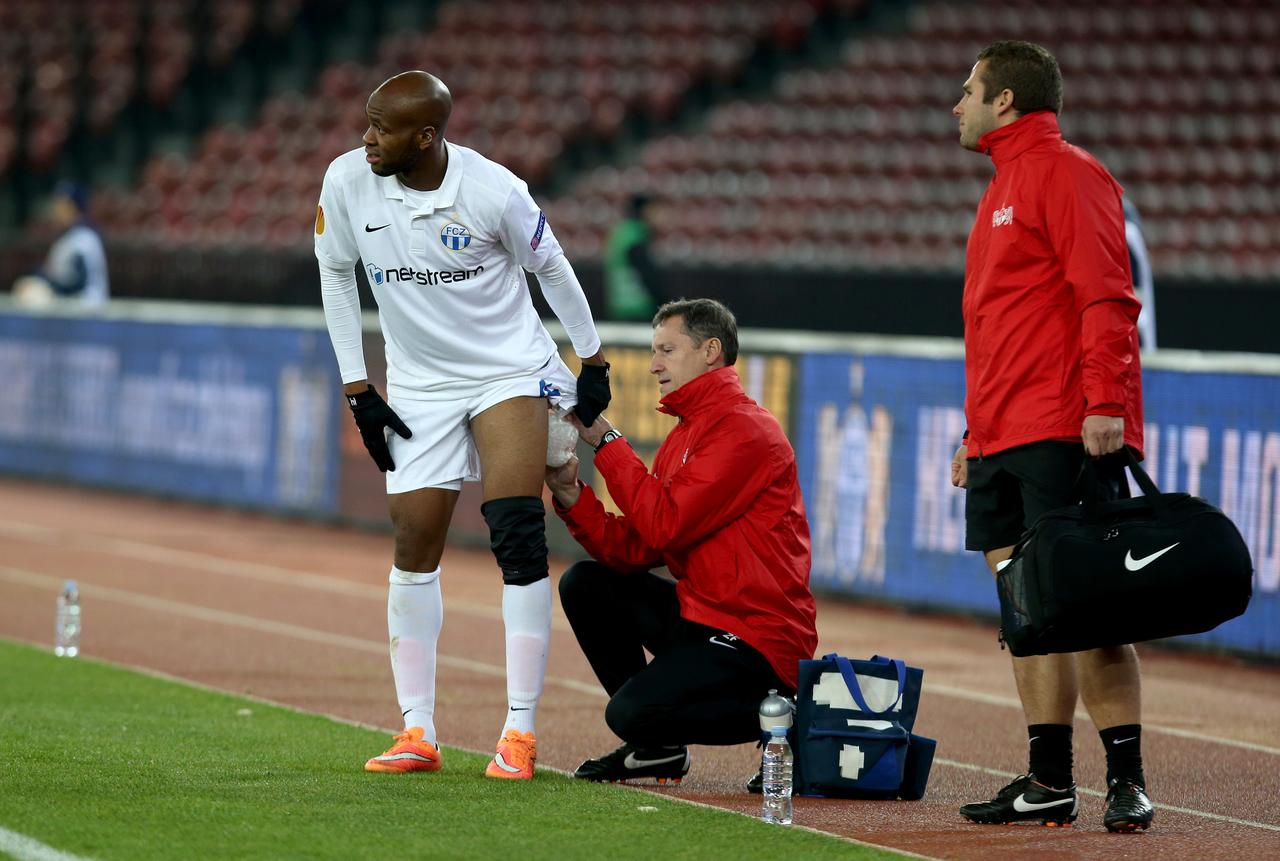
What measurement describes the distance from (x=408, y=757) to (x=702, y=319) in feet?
4.87

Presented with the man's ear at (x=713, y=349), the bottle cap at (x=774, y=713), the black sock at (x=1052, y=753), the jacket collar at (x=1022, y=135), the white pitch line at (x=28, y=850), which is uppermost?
the jacket collar at (x=1022, y=135)

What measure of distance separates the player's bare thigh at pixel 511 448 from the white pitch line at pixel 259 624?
1819 mm

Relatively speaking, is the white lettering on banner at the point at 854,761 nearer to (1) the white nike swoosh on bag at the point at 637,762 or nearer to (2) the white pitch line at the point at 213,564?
(1) the white nike swoosh on bag at the point at 637,762

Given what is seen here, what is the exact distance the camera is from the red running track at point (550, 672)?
5473mm

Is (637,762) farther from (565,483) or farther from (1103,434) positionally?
(1103,434)

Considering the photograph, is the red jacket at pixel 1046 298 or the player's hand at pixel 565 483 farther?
the player's hand at pixel 565 483

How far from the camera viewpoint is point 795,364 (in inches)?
448

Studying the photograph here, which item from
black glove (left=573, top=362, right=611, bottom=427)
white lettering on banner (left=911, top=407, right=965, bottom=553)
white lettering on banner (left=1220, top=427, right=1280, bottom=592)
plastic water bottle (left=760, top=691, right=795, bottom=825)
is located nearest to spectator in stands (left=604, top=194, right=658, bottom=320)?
white lettering on banner (left=911, top=407, right=965, bottom=553)

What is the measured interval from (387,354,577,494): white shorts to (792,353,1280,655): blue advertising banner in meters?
4.46

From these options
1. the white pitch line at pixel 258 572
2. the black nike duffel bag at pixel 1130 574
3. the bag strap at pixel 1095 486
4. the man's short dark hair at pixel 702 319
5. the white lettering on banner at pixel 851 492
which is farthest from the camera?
the white lettering on banner at pixel 851 492

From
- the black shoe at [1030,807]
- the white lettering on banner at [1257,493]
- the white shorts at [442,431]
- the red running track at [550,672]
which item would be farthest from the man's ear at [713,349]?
the white lettering on banner at [1257,493]

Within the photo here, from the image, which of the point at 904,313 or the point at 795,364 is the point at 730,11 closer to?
the point at 904,313

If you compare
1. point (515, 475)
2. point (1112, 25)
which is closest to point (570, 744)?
point (515, 475)

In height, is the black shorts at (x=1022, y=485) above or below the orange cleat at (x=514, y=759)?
above
